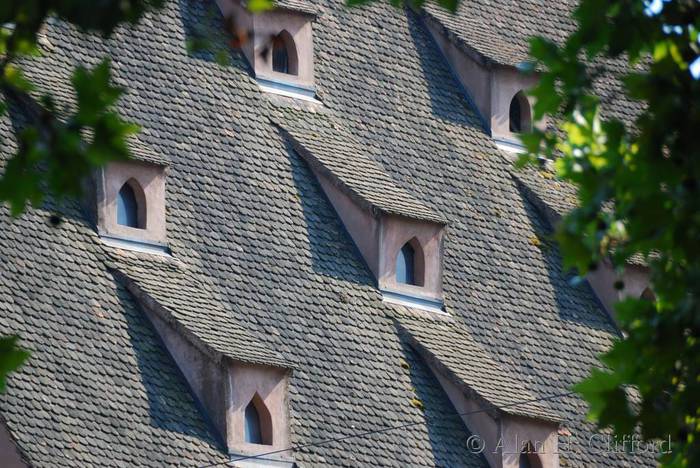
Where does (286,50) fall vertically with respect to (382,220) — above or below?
above

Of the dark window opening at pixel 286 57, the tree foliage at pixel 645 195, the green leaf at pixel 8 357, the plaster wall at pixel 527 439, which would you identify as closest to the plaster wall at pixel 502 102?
the dark window opening at pixel 286 57

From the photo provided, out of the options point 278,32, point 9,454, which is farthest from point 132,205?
point 9,454

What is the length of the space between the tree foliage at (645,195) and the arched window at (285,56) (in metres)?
18.0

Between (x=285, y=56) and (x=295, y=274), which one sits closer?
(x=295, y=274)

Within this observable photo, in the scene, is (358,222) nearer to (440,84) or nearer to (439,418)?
(439,418)

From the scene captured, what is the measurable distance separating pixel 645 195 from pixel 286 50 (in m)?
19.1

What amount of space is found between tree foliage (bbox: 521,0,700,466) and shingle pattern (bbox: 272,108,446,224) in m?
16.3

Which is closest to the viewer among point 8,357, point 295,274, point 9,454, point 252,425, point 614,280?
point 8,357

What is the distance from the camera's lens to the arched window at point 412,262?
29.1 metres

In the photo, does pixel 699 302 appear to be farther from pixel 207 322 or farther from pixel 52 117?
pixel 207 322

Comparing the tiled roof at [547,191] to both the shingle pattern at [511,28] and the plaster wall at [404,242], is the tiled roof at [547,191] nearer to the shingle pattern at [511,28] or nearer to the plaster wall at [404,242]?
the shingle pattern at [511,28]

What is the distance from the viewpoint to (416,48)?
108ft

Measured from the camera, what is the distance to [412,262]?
29188 mm

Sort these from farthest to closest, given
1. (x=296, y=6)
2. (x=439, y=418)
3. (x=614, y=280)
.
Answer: (x=614, y=280) < (x=296, y=6) < (x=439, y=418)
